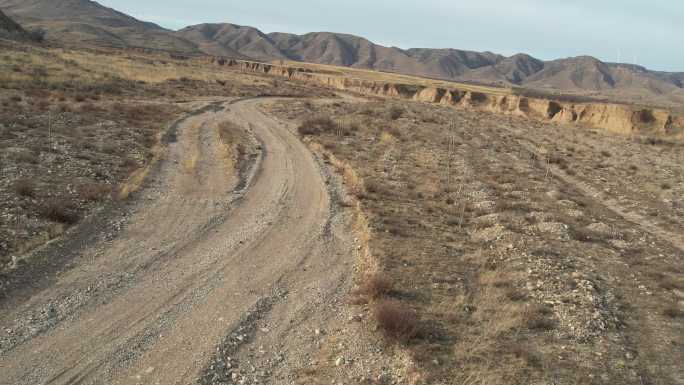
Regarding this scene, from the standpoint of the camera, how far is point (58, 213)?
39.7 ft

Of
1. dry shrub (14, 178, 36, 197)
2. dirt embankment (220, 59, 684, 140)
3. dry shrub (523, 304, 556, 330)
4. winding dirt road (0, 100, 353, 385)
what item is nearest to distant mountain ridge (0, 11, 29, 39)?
dirt embankment (220, 59, 684, 140)

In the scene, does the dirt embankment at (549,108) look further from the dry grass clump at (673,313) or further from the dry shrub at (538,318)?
the dry shrub at (538,318)

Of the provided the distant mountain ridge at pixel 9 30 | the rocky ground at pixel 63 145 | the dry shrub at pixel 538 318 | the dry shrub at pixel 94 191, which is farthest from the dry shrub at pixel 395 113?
the distant mountain ridge at pixel 9 30

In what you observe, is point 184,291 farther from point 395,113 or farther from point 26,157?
point 395,113

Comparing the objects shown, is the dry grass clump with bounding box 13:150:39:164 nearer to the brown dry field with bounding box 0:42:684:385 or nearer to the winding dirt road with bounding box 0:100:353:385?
Answer: the brown dry field with bounding box 0:42:684:385

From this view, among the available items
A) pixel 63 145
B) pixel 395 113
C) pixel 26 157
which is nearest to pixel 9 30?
pixel 395 113

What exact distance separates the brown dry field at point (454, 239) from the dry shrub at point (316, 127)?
240 millimetres

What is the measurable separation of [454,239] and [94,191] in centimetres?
1207

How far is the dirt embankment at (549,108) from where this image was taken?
48.7 metres

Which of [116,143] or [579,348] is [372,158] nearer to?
[116,143]

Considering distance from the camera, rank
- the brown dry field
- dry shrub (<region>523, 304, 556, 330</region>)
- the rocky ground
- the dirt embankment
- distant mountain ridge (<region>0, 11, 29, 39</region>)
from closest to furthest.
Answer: the brown dry field, dry shrub (<region>523, 304, 556, 330</region>), the rocky ground, the dirt embankment, distant mountain ridge (<region>0, 11, 29, 39</region>)

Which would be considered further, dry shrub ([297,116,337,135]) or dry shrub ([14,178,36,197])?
dry shrub ([297,116,337,135])

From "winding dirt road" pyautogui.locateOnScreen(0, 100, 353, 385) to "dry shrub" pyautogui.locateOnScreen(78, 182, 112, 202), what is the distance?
121cm

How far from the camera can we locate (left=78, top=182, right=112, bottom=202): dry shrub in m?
14.0
